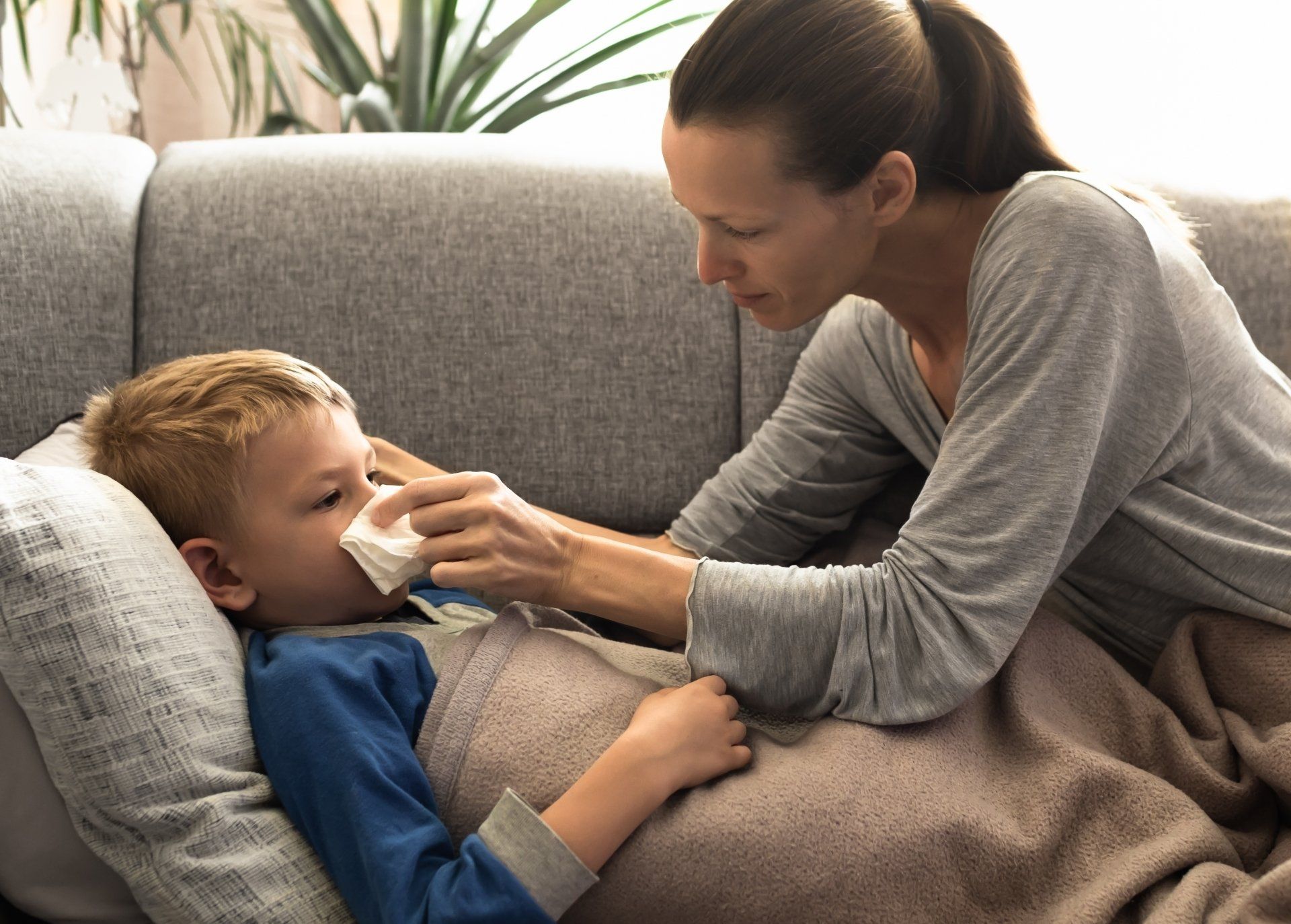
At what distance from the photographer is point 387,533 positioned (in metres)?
1.02

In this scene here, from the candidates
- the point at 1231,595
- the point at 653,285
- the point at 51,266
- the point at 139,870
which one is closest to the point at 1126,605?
the point at 1231,595

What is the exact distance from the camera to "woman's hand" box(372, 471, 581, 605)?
0.98 m

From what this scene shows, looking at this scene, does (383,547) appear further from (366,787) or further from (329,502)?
(366,787)

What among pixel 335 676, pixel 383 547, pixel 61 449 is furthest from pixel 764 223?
pixel 61 449

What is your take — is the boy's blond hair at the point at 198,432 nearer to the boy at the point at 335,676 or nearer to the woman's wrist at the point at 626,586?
the boy at the point at 335,676

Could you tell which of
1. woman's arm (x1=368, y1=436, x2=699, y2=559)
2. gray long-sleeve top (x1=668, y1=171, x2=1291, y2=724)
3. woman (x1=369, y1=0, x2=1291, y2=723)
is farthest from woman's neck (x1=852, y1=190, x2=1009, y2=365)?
woman's arm (x1=368, y1=436, x2=699, y2=559)

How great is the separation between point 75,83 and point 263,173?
2.63ft

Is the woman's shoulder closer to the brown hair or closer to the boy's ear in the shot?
the brown hair

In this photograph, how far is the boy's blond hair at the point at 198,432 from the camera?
3.38 ft

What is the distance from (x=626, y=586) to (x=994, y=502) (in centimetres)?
34

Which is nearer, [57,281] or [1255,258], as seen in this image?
[57,281]

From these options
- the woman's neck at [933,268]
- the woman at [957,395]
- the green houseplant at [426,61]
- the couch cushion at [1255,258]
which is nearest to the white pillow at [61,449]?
the woman at [957,395]

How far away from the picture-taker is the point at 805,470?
1.42 meters

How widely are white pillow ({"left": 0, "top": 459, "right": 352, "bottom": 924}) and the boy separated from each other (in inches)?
1.4
